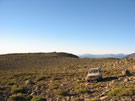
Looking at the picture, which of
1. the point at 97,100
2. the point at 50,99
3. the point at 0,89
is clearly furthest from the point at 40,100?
the point at 0,89

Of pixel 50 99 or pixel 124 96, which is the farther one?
pixel 50 99

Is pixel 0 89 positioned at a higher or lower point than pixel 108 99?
lower

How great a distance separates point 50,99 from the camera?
1034 cm

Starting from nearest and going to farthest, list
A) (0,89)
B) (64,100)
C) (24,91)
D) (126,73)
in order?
(64,100) < (24,91) < (0,89) < (126,73)

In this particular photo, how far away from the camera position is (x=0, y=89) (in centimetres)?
1455

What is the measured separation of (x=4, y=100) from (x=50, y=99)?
3.82 m

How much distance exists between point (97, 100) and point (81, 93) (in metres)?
2.68

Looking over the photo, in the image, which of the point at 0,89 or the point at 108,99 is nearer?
the point at 108,99

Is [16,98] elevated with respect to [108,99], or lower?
lower

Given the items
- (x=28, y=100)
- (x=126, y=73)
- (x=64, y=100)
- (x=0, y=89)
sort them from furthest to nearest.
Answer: (x=126, y=73) < (x=0, y=89) < (x=28, y=100) < (x=64, y=100)

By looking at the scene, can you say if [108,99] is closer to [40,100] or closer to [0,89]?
[40,100]

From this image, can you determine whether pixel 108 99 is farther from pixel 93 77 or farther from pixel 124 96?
pixel 93 77

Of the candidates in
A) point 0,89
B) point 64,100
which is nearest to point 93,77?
point 64,100

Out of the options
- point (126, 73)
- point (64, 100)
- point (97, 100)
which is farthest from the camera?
point (126, 73)
